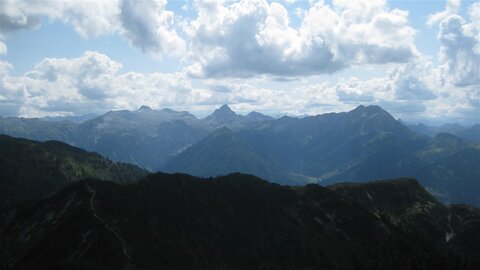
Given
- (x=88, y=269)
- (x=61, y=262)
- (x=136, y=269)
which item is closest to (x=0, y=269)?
(x=61, y=262)

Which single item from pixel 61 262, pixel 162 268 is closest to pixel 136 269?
pixel 162 268

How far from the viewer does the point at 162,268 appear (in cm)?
19962

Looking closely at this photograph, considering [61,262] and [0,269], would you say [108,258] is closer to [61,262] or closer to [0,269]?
[61,262]

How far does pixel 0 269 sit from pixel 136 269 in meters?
61.6

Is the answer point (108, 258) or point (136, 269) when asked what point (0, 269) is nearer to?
point (108, 258)

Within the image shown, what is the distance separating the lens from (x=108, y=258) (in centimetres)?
19888

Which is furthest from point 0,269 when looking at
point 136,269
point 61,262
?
point 136,269

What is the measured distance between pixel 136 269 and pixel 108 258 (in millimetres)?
16794

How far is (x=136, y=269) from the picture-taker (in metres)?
190

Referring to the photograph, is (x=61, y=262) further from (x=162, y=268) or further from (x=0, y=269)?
(x=162, y=268)

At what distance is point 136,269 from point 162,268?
528 inches

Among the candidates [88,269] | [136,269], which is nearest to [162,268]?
[136,269]

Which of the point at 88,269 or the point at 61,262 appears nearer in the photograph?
the point at 88,269

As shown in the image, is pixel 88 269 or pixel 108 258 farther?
pixel 108 258
